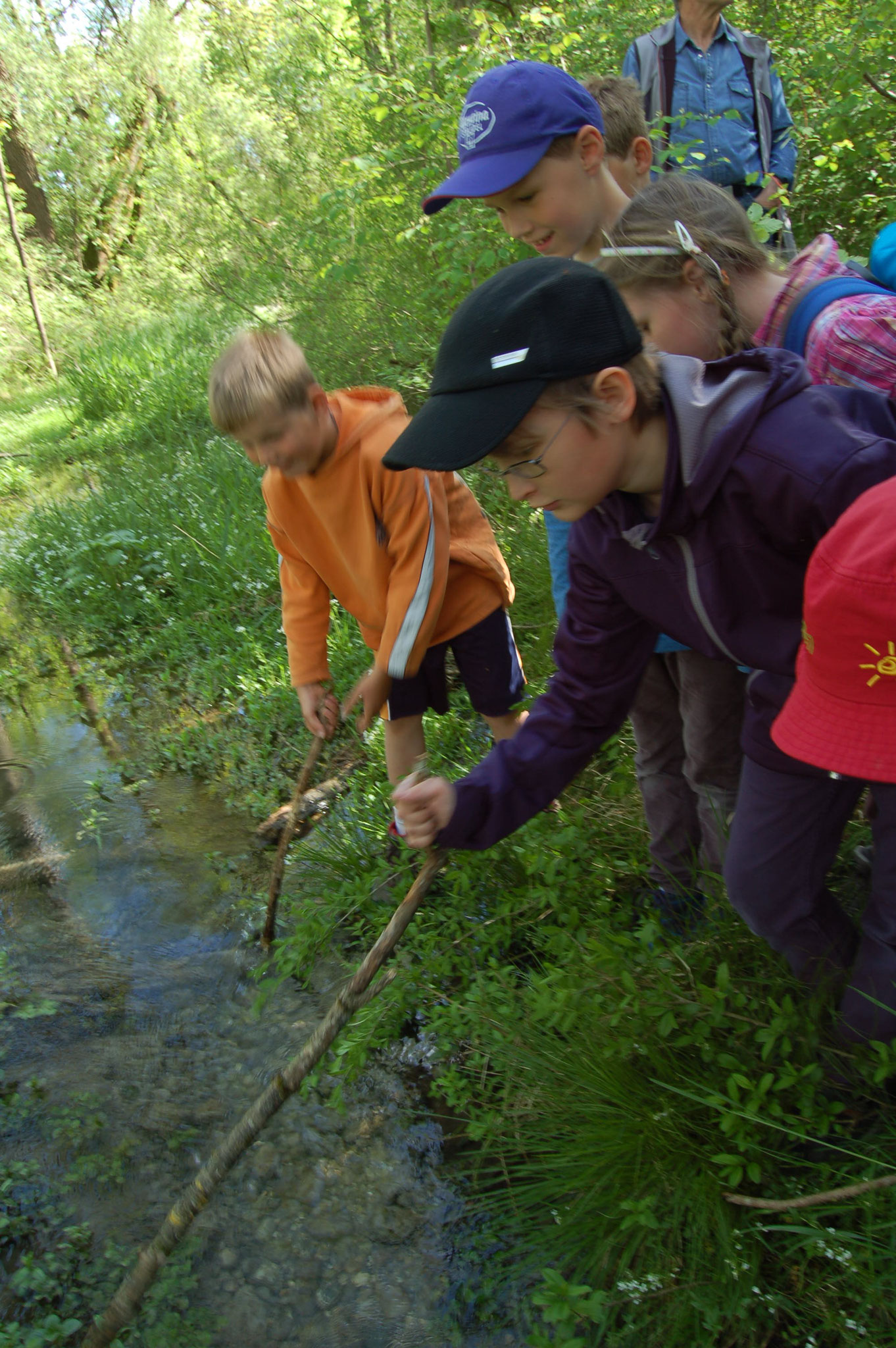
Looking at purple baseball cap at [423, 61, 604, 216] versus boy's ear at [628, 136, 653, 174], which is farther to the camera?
boy's ear at [628, 136, 653, 174]

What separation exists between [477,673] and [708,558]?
1.38m

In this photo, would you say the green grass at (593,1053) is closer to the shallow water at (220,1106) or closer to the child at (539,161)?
the shallow water at (220,1106)

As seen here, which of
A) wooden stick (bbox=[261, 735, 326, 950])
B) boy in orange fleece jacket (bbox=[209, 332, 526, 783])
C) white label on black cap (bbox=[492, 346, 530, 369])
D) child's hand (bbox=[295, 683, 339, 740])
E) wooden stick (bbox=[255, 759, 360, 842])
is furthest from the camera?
wooden stick (bbox=[255, 759, 360, 842])

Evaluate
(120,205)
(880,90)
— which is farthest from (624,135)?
(120,205)

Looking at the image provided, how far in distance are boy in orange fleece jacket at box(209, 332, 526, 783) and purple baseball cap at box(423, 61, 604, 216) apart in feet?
1.91

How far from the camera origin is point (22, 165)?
15.5m

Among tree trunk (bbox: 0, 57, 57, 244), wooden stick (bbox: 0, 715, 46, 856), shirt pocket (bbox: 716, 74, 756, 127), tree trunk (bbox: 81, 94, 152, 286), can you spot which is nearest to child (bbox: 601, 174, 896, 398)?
shirt pocket (bbox: 716, 74, 756, 127)

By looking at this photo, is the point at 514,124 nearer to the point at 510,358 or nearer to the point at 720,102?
the point at 510,358

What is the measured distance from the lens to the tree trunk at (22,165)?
599 inches

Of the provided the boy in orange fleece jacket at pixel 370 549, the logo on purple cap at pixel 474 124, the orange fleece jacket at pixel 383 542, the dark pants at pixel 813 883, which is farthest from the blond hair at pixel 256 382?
the dark pants at pixel 813 883

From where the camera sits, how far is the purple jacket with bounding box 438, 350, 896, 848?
138 cm

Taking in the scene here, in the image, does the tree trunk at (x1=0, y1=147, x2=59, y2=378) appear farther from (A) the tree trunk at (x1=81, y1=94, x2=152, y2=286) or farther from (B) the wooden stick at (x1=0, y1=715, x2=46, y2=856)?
(B) the wooden stick at (x1=0, y1=715, x2=46, y2=856)

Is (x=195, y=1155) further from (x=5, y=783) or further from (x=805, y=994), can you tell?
(x=5, y=783)

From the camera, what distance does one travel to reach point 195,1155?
227 cm
